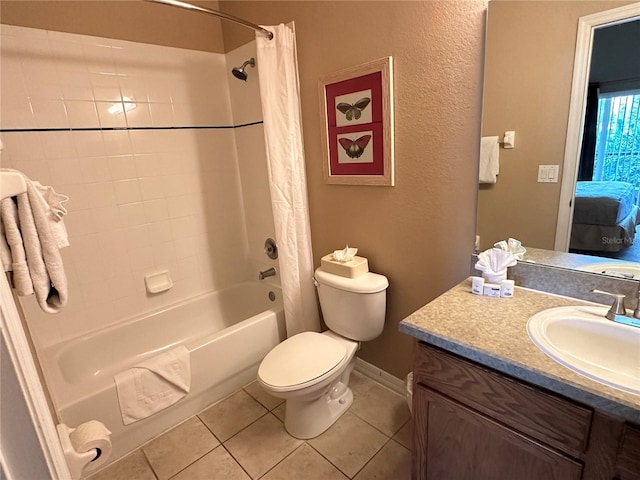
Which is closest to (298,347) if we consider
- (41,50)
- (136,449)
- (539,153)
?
(136,449)

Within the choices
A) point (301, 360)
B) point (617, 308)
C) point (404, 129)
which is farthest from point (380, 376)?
point (404, 129)

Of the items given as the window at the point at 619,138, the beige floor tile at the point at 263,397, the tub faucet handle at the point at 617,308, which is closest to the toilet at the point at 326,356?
the beige floor tile at the point at 263,397

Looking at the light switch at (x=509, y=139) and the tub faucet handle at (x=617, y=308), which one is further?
the light switch at (x=509, y=139)

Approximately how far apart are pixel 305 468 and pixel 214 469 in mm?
423

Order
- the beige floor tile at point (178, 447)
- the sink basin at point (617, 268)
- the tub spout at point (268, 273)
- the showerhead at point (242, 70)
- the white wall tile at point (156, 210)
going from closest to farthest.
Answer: the sink basin at point (617, 268) < the beige floor tile at point (178, 447) < the showerhead at point (242, 70) < the white wall tile at point (156, 210) < the tub spout at point (268, 273)

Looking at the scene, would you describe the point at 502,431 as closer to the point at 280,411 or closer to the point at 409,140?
the point at 409,140

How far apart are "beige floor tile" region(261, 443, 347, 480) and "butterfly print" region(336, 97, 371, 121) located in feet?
5.43

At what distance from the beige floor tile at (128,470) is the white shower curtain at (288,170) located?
0.94 meters

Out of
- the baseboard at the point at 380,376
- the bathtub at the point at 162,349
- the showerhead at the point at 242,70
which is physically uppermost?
the showerhead at the point at 242,70

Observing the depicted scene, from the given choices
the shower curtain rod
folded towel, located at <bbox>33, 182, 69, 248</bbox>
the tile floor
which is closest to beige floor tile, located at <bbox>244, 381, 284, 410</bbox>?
the tile floor

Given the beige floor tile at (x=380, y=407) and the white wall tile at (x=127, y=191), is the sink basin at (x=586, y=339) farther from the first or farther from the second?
the white wall tile at (x=127, y=191)

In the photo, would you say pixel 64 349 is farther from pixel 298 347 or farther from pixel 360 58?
pixel 360 58

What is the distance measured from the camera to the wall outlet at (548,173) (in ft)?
3.95

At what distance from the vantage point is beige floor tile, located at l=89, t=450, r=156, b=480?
1560mm
